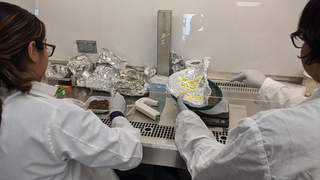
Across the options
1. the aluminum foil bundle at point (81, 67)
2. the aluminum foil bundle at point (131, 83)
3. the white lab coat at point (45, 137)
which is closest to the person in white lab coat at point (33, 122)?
the white lab coat at point (45, 137)

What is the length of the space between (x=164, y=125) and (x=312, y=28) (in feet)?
2.41

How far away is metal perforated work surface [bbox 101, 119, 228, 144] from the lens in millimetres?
979

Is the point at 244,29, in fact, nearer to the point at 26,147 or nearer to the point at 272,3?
the point at 272,3

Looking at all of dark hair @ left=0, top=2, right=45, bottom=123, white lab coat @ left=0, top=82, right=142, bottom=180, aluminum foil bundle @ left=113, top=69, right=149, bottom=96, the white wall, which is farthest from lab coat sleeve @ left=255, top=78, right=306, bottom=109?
dark hair @ left=0, top=2, right=45, bottom=123

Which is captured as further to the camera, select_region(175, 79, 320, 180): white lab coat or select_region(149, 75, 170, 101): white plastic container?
select_region(149, 75, 170, 101): white plastic container

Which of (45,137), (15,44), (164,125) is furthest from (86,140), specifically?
(164,125)

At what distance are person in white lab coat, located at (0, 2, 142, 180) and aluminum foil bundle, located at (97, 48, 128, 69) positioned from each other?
0.82 meters

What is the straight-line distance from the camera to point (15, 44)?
596 millimetres

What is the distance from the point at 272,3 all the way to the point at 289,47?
298 millimetres

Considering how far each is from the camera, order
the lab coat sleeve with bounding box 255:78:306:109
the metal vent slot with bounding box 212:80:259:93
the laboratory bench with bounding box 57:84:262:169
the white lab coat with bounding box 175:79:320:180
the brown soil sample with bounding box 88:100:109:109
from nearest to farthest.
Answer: the white lab coat with bounding box 175:79:320:180, the laboratory bench with bounding box 57:84:262:169, the lab coat sleeve with bounding box 255:78:306:109, the brown soil sample with bounding box 88:100:109:109, the metal vent slot with bounding box 212:80:259:93

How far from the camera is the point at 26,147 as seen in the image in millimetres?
596

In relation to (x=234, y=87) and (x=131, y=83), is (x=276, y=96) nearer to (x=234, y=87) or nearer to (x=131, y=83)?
(x=234, y=87)

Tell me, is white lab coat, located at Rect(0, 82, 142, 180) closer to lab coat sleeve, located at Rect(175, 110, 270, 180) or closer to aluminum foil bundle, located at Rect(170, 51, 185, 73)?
lab coat sleeve, located at Rect(175, 110, 270, 180)

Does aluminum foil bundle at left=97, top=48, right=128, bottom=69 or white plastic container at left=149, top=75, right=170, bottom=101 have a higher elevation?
aluminum foil bundle at left=97, top=48, right=128, bottom=69
